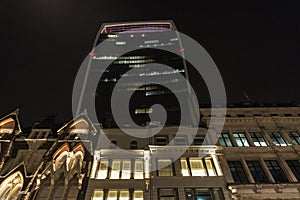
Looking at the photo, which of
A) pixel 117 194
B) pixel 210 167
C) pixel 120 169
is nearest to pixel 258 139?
pixel 210 167

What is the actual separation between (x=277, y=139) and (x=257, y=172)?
6.90 meters

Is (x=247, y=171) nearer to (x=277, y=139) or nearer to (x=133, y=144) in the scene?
(x=277, y=139)

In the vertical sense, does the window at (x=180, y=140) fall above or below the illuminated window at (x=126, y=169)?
above

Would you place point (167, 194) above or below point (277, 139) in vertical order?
below

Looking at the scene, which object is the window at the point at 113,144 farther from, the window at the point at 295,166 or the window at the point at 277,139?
the window at the point at 295,166

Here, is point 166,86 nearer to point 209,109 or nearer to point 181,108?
point 181,108

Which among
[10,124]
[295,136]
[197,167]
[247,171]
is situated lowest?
[247,171]

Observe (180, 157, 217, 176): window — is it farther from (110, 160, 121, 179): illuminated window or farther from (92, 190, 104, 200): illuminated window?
(92, 190, 104, 200): illuminated window

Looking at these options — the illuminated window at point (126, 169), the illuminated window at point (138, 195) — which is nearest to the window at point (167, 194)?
the illuminated window at point (138, 195)

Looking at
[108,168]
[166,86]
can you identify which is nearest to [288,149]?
[108,168]

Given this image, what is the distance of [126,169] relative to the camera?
27.6m

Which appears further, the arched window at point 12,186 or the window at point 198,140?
the window at point 198,140

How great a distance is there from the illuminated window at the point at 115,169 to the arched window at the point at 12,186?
9.47 metres

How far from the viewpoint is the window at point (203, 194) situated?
24.1 metres
